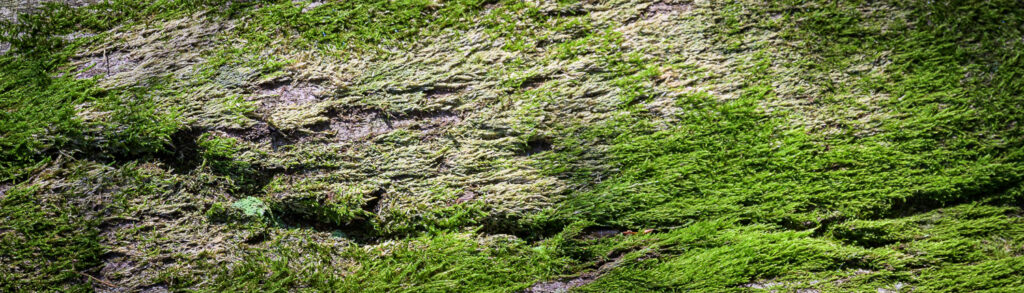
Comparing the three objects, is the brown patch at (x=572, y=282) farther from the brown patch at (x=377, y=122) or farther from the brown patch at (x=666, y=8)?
the brown patch at (x=666, y=8)

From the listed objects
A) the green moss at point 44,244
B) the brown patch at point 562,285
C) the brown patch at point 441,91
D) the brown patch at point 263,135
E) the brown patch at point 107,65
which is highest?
the brown patch at point 107,65

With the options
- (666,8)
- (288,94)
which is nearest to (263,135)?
(288,94)

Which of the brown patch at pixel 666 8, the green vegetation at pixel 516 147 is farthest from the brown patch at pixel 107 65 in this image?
the brown patch at pixel 666 8

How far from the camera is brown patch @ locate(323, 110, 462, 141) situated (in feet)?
7.56

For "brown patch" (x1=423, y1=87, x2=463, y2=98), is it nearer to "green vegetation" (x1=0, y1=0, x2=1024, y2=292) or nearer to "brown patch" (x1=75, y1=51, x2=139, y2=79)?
"green vegetation" (x1=0, y1=0, x2=1024, y2=292)

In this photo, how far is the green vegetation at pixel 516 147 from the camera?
1.99 metres

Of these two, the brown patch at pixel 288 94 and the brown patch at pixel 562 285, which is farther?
the brown patch at pixel 288 94

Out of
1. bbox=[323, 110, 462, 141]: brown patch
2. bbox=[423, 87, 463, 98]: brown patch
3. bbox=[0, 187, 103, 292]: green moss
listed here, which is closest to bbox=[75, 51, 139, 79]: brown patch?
bbox=[0, 187, 103, 292]: green moss

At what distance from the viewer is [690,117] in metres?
2.21

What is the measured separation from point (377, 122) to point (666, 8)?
1.40m

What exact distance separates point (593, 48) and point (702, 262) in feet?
3.34

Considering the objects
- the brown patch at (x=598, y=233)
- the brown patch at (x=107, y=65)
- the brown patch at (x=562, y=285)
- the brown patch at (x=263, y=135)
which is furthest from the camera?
the brown patch at (x=107, y=65)

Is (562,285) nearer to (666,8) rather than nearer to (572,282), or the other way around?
(572,282)

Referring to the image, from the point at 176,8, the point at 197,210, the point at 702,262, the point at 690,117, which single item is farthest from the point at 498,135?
the point at 176,8
